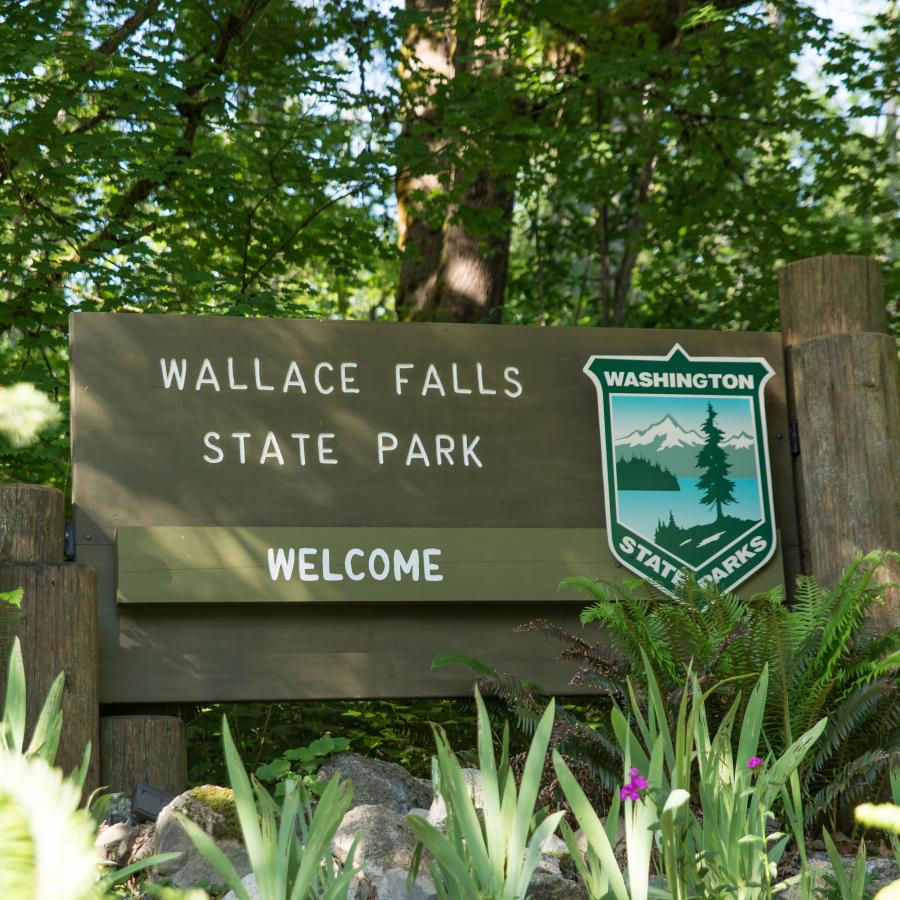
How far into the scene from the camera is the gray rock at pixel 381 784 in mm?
4266

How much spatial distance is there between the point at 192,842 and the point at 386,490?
1718mm

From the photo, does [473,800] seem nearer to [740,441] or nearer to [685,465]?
[685,465]

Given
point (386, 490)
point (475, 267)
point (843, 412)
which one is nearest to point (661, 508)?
point (843, 412)

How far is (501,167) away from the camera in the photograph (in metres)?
8.35

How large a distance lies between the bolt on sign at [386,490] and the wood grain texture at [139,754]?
0.12 metres

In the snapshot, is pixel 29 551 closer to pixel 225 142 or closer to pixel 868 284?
pixel 868 284

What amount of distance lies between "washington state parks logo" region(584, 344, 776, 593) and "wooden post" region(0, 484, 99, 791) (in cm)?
214

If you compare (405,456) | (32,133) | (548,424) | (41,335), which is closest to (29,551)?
(405,456)

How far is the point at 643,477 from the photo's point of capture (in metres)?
4.93

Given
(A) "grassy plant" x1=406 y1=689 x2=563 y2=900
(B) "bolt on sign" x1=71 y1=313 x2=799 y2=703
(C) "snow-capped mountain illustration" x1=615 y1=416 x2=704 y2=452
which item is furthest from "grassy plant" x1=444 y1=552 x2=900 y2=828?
(A) "grassy plant" x1=406 y1=689 x2=563 y2=900

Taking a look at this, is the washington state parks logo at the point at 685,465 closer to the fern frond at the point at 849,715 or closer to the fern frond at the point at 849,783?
the fern frond at the point at 849,715

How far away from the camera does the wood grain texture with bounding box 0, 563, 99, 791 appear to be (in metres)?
4.09

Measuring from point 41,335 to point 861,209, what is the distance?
6.34 meters

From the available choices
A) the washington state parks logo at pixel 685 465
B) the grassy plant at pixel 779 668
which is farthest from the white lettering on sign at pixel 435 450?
the grassy plant at pixel 779 668
